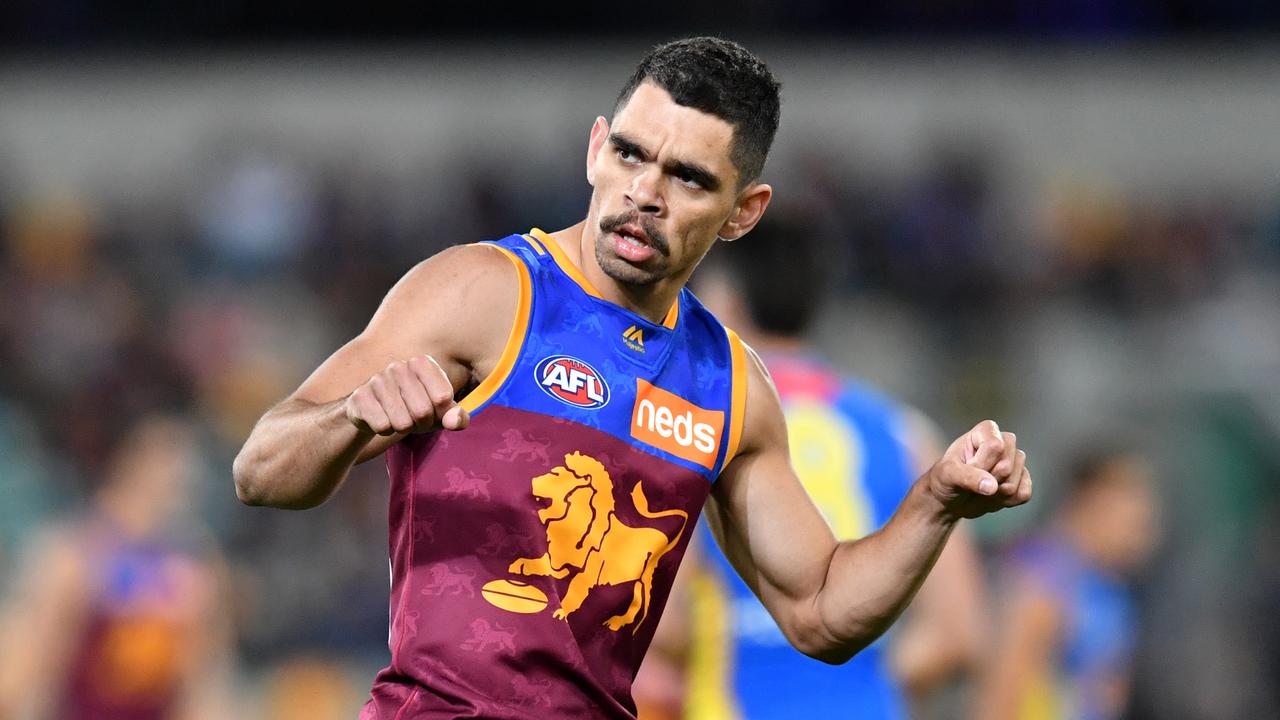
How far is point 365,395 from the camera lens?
110 inches

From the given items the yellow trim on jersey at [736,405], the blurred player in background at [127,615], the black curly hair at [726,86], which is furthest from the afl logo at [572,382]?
the blurred player in background at [127,615]

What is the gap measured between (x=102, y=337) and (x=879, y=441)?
9.67 meters

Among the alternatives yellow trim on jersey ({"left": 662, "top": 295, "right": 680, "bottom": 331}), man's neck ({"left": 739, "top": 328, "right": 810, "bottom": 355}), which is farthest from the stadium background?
yellow trim on jersey ({"left": 662, "top": 295, "right": 680, "bottom": 331})

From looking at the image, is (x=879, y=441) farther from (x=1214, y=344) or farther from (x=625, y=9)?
(x=625, y=9)

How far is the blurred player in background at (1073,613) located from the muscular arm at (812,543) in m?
3.62

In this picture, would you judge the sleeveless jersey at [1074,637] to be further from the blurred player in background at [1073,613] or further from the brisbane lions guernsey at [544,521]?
the brisbane lions guernsey at [544,521]

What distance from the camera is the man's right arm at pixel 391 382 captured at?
9.14 ft

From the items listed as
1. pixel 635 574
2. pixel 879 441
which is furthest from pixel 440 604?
pixel 879 441

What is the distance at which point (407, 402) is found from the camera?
276 centimetres

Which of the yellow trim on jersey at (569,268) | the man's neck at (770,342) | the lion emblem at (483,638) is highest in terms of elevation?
the yellow trim on jersey at (569,268)

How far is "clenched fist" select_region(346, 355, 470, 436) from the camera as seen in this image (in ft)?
9.03

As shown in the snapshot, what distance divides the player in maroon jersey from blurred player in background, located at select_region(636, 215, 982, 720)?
51.8 inches

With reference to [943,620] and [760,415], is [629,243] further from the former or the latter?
[943,620]

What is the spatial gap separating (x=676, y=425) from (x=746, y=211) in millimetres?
471
